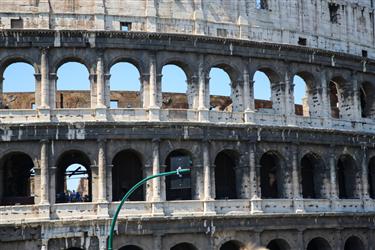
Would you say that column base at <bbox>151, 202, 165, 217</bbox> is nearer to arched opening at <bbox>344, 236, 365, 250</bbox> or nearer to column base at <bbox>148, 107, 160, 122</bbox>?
column base at <bbox>148, 107, 160, 122</bbox>

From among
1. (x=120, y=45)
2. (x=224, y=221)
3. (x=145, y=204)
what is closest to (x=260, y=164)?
(x=224, y=221)

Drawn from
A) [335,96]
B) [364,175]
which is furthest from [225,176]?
[335,96]

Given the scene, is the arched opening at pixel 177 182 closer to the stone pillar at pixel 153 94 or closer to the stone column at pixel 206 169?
the stone column at pixel 206 169

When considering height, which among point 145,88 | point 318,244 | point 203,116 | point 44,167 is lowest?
point 318,244

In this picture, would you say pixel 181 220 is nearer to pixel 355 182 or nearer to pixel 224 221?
pixel 224 221

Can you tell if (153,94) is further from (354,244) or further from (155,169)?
(354,244)

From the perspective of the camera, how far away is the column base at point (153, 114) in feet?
82.5

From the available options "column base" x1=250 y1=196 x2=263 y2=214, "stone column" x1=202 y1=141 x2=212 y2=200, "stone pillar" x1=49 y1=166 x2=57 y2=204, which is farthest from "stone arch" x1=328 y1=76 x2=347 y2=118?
"stone pillar" x1=49 y1=166 x2=57 y2=204

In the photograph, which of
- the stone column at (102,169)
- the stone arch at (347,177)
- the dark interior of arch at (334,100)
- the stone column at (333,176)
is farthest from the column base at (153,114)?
the dark interior of arch at (334,100)

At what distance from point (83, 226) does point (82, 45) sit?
6.65 meters

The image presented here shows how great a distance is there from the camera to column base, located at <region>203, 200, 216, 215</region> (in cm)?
2520

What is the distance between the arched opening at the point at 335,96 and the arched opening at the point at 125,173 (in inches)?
391

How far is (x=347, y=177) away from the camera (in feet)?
97.8

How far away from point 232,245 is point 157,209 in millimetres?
3896
